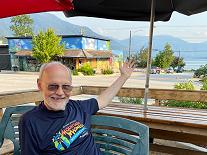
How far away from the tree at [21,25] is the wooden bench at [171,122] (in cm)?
6059

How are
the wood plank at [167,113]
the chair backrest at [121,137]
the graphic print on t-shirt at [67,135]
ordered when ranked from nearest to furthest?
the chair backrest at [121,137] → the graphic print on t-shirt at [67,135] → the wood plank at [167,113]

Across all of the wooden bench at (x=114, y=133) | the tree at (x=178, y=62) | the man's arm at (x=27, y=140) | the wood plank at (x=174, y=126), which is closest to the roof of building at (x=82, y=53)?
the tree at (x=178, y=62)

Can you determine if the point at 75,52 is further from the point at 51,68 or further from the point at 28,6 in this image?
the point at 51,68

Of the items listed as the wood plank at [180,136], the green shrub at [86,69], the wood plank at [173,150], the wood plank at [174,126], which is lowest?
the green shrub at [86,69]

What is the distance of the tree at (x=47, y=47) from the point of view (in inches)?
1547

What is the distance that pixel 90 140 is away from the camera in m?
2.15

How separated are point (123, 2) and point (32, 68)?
42.9 metres

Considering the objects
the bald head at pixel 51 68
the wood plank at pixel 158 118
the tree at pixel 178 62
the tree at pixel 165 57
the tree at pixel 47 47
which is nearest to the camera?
the bald head at pixel 51 68

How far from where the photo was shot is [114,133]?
6.86ft

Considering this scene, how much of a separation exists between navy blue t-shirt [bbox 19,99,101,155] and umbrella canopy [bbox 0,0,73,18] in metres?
0.99

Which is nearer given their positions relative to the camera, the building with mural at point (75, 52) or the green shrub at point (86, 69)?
the building with mural at point (75, 52)

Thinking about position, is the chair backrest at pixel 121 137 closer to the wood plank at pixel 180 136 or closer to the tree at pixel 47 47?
the wood plank at pixel 180 136

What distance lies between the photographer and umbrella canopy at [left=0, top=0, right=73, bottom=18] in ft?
8.21

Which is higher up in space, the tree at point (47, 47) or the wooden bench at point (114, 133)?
the tree at point (47, 47)
